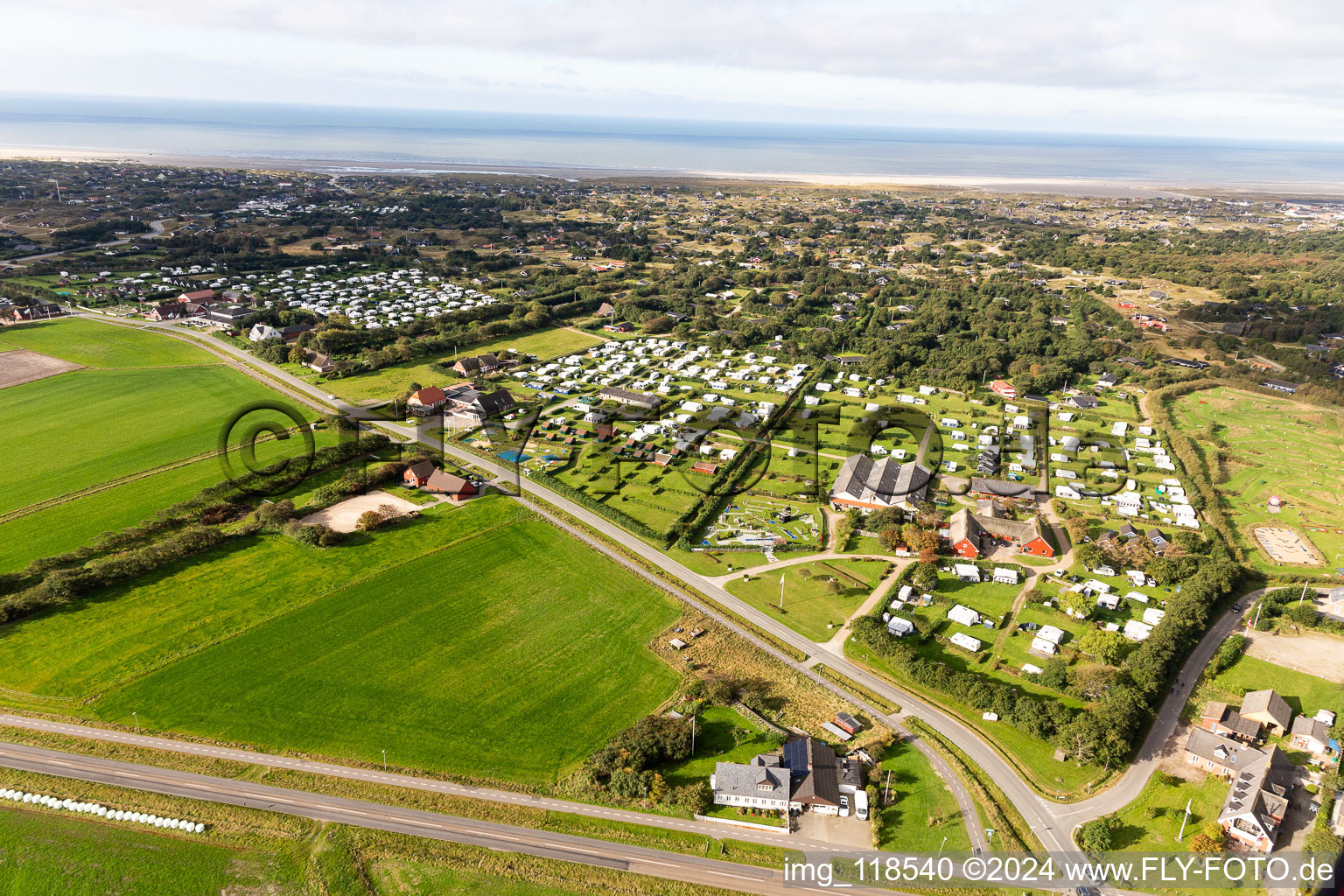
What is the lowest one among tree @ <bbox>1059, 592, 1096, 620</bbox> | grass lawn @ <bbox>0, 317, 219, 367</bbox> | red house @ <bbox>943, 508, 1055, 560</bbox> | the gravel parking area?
tree @ <bbox>1059, 592, 1096, 620</bbox>

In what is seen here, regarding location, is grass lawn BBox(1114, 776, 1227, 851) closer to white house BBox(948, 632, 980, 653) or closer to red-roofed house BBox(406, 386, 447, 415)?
white house BBox(948, 632, 980, 653)

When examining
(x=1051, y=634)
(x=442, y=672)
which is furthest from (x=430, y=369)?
(x=1051, y=634)

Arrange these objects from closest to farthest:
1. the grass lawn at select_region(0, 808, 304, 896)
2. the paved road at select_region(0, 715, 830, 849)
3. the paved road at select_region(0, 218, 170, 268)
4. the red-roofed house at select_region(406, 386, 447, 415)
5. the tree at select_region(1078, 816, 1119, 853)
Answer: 1. the grass lawn at select_region(0, 808, 304, 896)
2. the tree at select_region(1078, 816, 1119, 853)
3. the paved road at select_region(0, 715, 830, 849)
4. the red-roofed house at select_region(406, 386, 447, 415)
5. the paved road at select_region(0, 218, 170, 268)

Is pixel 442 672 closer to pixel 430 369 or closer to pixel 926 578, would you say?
pixel 926 578

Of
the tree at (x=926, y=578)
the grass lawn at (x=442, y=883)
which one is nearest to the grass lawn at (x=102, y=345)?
the grass lawn at (x=442, y=883)

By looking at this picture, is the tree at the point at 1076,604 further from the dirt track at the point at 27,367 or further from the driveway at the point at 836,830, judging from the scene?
the dirt track at the point at 27,367

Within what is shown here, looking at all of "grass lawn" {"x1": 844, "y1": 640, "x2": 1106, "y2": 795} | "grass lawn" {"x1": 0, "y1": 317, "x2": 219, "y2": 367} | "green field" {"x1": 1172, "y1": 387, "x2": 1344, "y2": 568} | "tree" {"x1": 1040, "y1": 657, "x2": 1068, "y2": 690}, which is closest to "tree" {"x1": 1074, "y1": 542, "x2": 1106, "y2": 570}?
"tree" {"x1": 1040, "y1": 657, "x2": 1068, "y2": 690}

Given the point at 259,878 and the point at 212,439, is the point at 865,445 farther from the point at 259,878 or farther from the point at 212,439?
the point at 212,439
